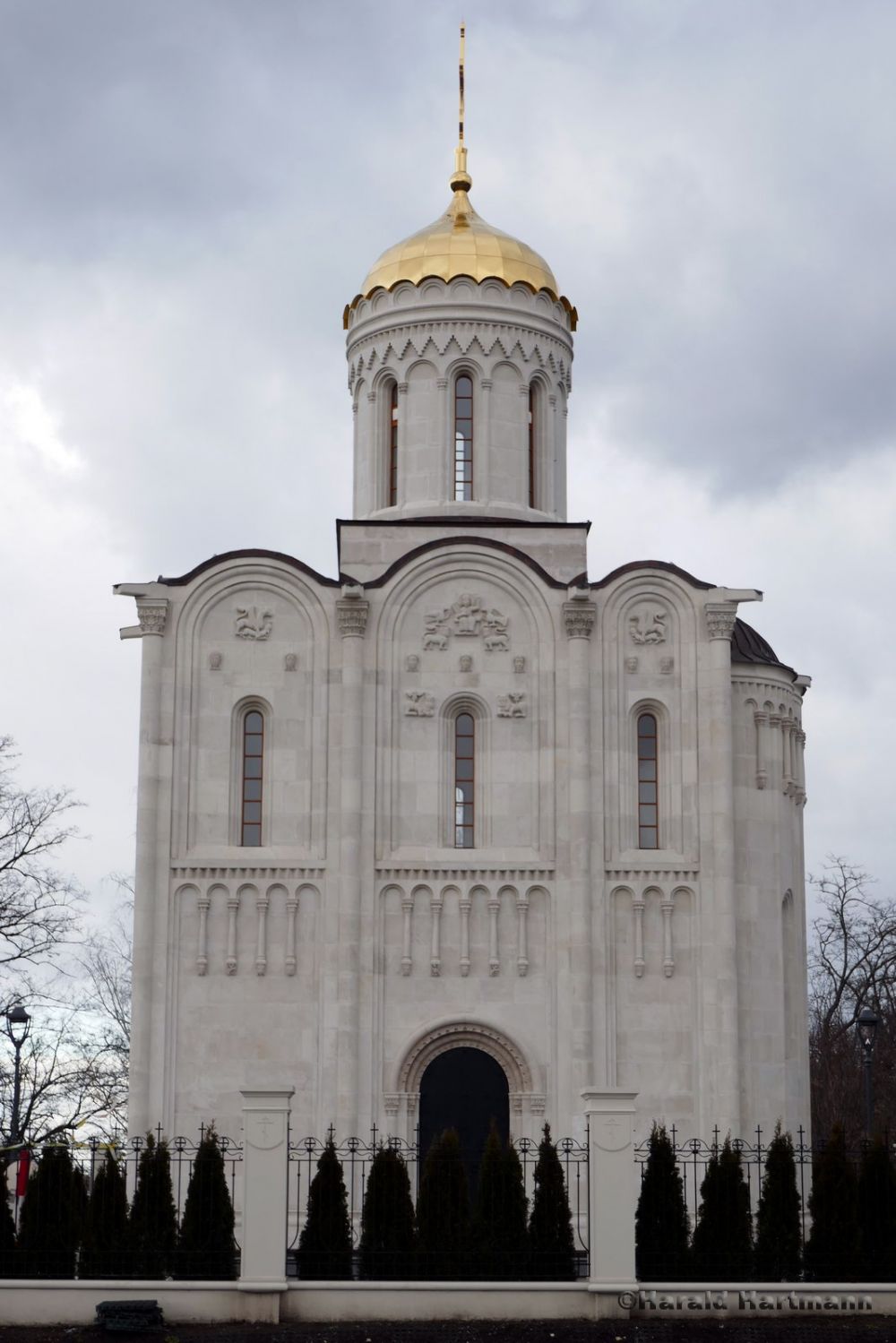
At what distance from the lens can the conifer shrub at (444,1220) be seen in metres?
20.3

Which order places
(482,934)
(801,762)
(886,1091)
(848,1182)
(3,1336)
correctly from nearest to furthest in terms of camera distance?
(3,1336) → (848,1182) → (482,934) → (801,762) → (886,1091)

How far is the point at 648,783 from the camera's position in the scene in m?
28.8

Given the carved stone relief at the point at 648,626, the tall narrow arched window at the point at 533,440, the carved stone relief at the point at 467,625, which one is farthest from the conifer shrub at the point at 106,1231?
the tall narrow arched window at the point at 533,440

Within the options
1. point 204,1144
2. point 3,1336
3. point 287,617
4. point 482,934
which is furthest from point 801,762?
point 3,1336

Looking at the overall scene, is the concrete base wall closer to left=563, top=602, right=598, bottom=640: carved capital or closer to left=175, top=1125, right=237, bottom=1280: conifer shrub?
left=175, top=1125, right=237, bottom=1280: conifer shrub

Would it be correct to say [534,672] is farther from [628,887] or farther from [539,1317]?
[539,1317]

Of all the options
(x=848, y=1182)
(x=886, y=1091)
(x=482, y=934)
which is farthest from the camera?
(x=886, y=1091)

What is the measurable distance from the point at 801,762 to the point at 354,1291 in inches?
524

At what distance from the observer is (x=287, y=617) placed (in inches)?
1147

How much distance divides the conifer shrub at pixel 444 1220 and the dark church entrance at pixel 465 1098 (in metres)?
6.90

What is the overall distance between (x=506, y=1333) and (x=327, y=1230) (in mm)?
2535

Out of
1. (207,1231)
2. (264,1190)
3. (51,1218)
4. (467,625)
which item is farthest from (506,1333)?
(467,625)

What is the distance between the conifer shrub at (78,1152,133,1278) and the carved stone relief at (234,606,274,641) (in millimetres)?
10108

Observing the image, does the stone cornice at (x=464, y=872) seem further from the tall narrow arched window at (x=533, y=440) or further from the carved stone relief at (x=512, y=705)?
the tall narrow arched window at (x=533, y=440)
